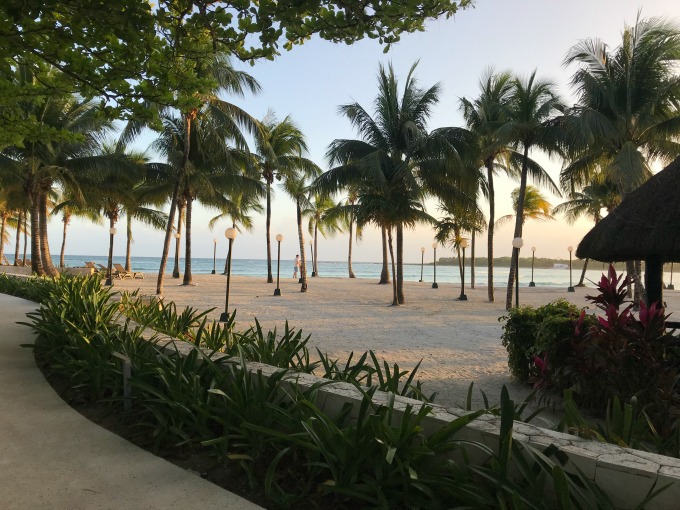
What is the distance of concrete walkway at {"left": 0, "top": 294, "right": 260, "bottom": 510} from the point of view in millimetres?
2227

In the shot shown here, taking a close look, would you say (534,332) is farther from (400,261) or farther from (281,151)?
(281,151)

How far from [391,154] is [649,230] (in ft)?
39.9

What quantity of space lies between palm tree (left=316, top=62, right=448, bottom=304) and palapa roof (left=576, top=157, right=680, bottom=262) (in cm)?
972

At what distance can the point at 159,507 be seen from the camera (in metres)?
2.17

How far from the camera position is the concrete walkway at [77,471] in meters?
2.23

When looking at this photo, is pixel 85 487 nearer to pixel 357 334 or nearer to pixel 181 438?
pixel 181 438

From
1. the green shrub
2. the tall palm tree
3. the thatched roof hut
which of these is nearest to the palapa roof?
the thatched roof hut

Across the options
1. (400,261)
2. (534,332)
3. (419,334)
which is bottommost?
(419,334)

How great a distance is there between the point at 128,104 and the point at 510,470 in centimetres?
446

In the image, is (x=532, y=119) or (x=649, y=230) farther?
(x=532, y=119)

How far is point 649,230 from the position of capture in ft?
17.8

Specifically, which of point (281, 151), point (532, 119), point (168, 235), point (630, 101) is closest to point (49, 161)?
point (168, 235)

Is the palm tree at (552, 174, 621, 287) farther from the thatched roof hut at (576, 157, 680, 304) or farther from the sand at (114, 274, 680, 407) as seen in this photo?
the thatched roof hut at (576, 157, 680, 304)

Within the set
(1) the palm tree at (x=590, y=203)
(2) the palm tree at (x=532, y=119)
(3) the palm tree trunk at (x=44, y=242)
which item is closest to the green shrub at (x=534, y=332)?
(2) the palm tree at (x=532, y=119)
